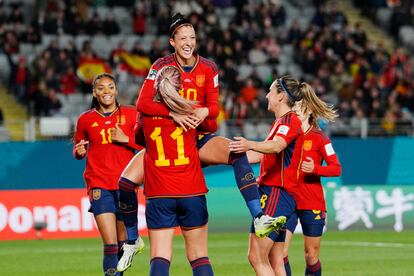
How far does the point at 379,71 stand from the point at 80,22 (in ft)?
29.1

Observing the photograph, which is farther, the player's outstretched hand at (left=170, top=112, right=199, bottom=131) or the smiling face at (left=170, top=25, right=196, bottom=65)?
the smiling face at (left=170, top=25, right=196, bottom=65)

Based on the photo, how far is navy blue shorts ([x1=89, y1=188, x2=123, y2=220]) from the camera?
1288 centimetres

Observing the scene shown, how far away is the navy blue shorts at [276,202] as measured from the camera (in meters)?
11.4

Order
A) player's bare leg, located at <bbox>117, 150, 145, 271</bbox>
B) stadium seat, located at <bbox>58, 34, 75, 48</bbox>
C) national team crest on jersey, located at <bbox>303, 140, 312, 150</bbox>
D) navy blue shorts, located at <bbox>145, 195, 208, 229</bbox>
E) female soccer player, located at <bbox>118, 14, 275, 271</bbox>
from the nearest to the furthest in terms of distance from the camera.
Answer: navy blue shorts, located at <bbox>145, 195, 208, 229</bbox>, female soccer player, located at <bbox>118, 14, 275, 271</bbox>, player's bare leg, located at <bbox>117, 150, 145, 271</bbox>, national team crest on jersey, located at <bbox>303, 140, 312, 150</bbox>, stadium seat, located at <bbox>58, 34, 75, 48</bbox>

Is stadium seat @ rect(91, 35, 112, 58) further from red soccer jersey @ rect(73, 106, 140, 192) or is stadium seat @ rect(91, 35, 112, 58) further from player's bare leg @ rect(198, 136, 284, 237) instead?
player's bare leg @ rect(198, 136, 284, 237)

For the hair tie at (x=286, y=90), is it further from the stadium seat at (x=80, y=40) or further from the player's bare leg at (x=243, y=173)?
the stadium seat at (x=80, y=40)

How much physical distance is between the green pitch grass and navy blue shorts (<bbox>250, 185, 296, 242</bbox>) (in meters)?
4.09

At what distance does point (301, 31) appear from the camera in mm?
33938

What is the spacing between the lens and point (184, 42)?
10211 mm

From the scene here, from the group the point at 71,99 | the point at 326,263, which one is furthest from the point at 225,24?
the point at 326,263

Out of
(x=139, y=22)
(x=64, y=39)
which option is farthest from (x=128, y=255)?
(x=139, y=22)

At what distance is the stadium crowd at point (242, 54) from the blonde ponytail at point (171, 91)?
16337 millimetres

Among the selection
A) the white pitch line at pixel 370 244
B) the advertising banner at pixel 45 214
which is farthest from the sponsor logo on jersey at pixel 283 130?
the advertising banner at pixel 45 214

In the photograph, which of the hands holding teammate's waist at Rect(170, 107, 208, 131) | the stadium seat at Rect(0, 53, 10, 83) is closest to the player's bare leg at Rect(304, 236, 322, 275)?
the hands holding teammate's waist at Rect(170, 107, 208, 131)
